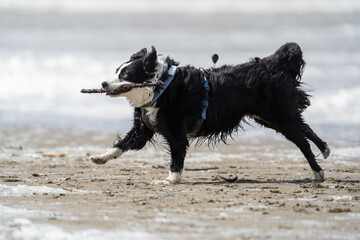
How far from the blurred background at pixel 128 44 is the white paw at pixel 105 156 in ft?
27.0

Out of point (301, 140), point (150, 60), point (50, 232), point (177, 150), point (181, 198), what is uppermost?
point (150, 60)

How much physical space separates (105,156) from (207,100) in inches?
49.2

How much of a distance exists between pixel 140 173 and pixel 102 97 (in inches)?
444

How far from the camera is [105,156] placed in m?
6.75

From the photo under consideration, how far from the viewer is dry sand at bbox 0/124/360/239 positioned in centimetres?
412

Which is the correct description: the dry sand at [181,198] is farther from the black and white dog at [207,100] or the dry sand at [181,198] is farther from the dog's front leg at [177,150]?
the black and white dog at [207,100]

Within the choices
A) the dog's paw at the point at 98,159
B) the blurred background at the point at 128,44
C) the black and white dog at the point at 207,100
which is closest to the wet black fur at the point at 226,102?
the black and white dog at the point at 207,100

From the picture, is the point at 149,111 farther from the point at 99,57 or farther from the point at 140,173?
A: the point at 99,57

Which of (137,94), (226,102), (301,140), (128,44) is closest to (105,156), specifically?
(137,94)

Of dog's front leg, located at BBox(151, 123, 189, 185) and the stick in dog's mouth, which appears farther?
dog's front leg, located at BBox(151, 123, 189, 185)

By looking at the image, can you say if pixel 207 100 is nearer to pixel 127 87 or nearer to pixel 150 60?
pixel 150 60

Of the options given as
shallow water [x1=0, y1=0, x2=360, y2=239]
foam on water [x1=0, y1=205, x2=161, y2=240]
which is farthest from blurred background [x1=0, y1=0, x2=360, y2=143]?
foam on water [x1=0, y1=205, x2=161, y2=240]

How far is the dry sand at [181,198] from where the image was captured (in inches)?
162

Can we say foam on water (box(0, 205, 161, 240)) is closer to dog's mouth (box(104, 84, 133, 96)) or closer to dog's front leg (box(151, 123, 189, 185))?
dog's mouth (box(104, 84, 133, 96))
